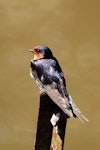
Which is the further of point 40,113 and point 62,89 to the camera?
point 62,89

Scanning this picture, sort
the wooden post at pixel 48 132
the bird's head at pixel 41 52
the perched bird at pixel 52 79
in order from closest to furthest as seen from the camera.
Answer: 1. the wooden post at pixel 48 132
2. the perched bird at pixel 52 79
3. the bird's head at pixel 41 52

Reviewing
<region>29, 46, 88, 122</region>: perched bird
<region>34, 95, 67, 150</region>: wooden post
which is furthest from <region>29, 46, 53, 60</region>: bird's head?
<region>34, 95, 67, 150</region>: wooden post

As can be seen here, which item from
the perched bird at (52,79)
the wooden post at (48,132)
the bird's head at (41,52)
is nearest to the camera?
the wooden post at (48,132)

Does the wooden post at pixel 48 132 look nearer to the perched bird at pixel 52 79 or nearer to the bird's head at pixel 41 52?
the perched bird at pixel 52 79

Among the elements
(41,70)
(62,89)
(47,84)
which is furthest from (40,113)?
(41,70)

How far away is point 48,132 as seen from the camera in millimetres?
2371

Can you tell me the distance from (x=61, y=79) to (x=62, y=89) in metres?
0.17

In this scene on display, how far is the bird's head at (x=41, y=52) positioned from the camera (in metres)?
4.35

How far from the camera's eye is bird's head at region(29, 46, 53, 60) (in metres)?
4.35

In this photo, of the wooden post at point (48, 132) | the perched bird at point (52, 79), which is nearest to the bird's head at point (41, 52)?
the perched bird at point (52, 79)

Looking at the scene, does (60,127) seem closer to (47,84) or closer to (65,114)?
(65,114)

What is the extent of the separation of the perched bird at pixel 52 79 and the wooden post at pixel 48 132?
9 centimetres

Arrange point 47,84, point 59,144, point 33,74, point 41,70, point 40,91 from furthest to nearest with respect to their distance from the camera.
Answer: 1. point 33,74
2. point 41,70
3. point 47,84
4. point 40,91
5. point 59,144

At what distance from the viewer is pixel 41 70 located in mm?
3918
